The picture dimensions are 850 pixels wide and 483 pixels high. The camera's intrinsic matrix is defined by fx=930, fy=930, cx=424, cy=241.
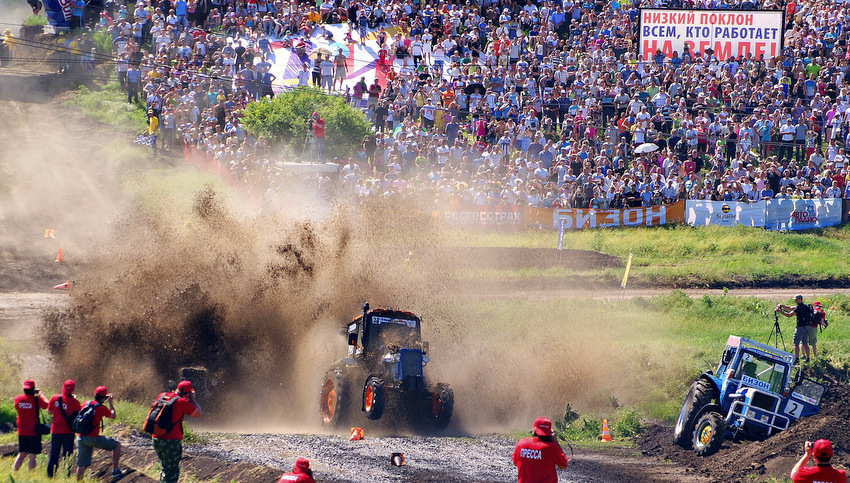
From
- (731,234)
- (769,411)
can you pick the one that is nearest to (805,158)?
(731,234)

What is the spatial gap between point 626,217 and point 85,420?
2278 cm

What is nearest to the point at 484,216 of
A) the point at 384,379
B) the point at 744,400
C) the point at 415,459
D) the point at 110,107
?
the point at 384,379

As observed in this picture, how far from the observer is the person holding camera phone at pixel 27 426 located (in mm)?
13273

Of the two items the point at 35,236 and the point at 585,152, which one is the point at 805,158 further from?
the point at 35,236

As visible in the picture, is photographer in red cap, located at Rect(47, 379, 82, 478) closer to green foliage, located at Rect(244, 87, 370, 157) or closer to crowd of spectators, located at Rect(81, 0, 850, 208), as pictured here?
crowd of spectators, located at Rect(81, 0, 850, 208)

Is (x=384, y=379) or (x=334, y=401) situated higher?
(x=384, y=379)

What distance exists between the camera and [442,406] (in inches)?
682

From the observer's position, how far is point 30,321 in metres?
23.2

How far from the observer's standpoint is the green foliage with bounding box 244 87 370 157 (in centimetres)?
3262

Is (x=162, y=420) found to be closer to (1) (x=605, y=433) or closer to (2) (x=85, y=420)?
(2) (x=85, y=420)

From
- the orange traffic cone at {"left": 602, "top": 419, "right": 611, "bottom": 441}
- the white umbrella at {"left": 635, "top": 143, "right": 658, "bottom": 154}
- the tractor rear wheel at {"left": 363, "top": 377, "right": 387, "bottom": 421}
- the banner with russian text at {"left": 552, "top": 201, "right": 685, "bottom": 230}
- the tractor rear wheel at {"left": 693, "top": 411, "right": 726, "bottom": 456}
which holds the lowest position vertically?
the orange traffic cone at {"left": 602, "top": 419, "right": 611, "bottom": 441}

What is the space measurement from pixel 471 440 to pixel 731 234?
1777 centimetres

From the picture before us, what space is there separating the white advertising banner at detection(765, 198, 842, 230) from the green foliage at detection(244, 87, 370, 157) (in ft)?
47.8

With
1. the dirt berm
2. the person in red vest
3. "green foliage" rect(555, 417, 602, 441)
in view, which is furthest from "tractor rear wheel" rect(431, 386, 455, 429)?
the person in red vest
